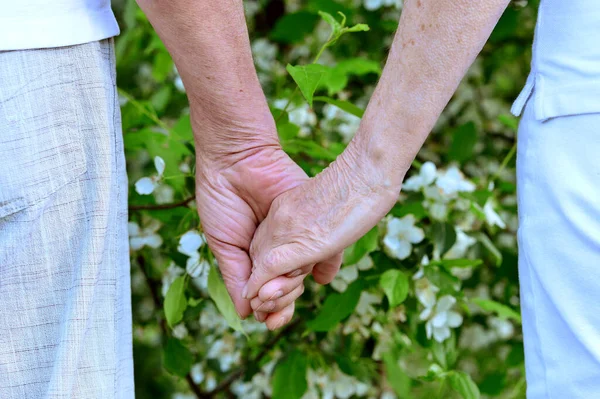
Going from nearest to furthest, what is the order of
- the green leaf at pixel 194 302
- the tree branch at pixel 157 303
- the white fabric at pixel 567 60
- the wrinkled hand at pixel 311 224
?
the white fabric at pixel 567 60, the wrinkled hand at pixel 311 224, the green leaf at pixel 194 302, the tree branch at pixel 157 303

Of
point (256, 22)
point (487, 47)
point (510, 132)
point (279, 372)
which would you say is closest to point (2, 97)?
point (279, 372)

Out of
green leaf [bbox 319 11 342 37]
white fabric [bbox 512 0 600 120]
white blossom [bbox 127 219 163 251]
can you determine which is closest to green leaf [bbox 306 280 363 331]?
white blossom [bbox 127 219 163 251]

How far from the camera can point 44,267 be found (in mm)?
1009

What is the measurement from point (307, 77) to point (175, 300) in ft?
1.65

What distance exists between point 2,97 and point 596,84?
0.67 meters

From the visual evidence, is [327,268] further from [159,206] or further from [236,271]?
[159,206]

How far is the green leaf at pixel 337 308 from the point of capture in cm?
159

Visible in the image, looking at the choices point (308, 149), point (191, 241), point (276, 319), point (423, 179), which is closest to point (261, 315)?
point (276, 319)

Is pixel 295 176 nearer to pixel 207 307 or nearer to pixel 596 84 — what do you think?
pixel 596 84

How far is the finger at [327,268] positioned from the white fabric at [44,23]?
50 centimetres

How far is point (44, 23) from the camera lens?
985mm

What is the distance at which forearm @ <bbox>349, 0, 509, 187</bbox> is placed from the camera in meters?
0.97

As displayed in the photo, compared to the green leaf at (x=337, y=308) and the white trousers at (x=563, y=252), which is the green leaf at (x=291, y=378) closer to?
the green leaf at (x=337, y=308)

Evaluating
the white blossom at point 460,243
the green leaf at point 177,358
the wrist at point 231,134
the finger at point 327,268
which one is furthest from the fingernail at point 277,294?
the white blossom at point 460,243
